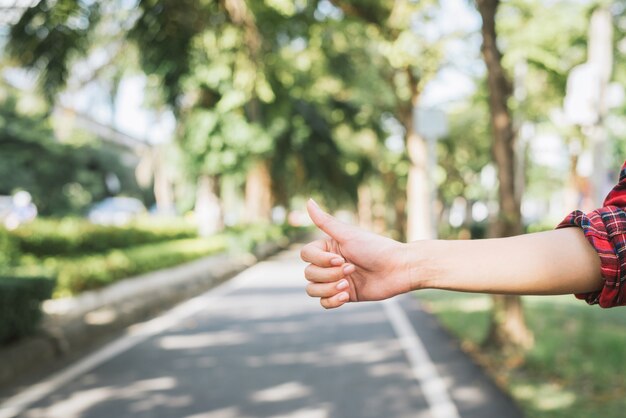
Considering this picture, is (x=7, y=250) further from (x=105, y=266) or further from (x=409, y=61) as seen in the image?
(x=409, y=61)

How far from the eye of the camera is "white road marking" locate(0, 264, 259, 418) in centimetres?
579

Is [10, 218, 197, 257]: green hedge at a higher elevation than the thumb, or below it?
below

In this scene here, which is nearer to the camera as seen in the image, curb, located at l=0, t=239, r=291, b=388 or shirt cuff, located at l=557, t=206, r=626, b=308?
shirt cuff, located at l=557, t=206, r=626, b=308

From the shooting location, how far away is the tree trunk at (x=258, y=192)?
30.6 meters

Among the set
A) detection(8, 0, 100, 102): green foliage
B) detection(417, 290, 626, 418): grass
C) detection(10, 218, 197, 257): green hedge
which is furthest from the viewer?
detection(10, 218, 197, 257): green hedge

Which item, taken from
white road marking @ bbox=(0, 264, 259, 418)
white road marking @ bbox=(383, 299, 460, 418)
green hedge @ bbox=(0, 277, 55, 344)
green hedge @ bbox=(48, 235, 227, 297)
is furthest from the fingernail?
green hedge @ bbox=(48, 235, 227, 297)

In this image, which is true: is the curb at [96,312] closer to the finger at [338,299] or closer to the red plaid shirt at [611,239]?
the finger at [338,299]

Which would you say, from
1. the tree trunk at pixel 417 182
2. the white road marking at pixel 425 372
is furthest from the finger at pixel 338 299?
the tree trunk at pixel 417 182

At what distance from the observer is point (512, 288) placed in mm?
1774

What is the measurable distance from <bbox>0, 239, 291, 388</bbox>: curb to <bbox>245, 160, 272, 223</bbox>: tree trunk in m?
11.9

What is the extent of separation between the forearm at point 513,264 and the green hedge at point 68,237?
10861mm

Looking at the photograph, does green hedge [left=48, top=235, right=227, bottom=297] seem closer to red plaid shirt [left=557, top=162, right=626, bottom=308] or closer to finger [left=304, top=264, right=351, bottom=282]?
finger [left=304, top=264, right=351, bottom=282]

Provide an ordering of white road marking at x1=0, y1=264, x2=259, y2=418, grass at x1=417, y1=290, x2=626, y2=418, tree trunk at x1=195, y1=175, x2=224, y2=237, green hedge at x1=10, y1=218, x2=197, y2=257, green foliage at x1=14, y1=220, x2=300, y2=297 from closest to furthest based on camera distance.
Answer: grass at x1=417, y1=290, x2=626, y2=418 < white road marking at x1=0, y1=264, x2=259, y2=418 < green foliage at x1=14, y1=220, x2=300, y2=297 < green hedge at x1=10, y1=218, x2=197, y2=257 < tree trunk at x1=195, y1=175, x2=224, y2=237

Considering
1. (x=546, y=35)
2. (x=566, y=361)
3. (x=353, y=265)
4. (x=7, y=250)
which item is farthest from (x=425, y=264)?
(x=546, y=35)
